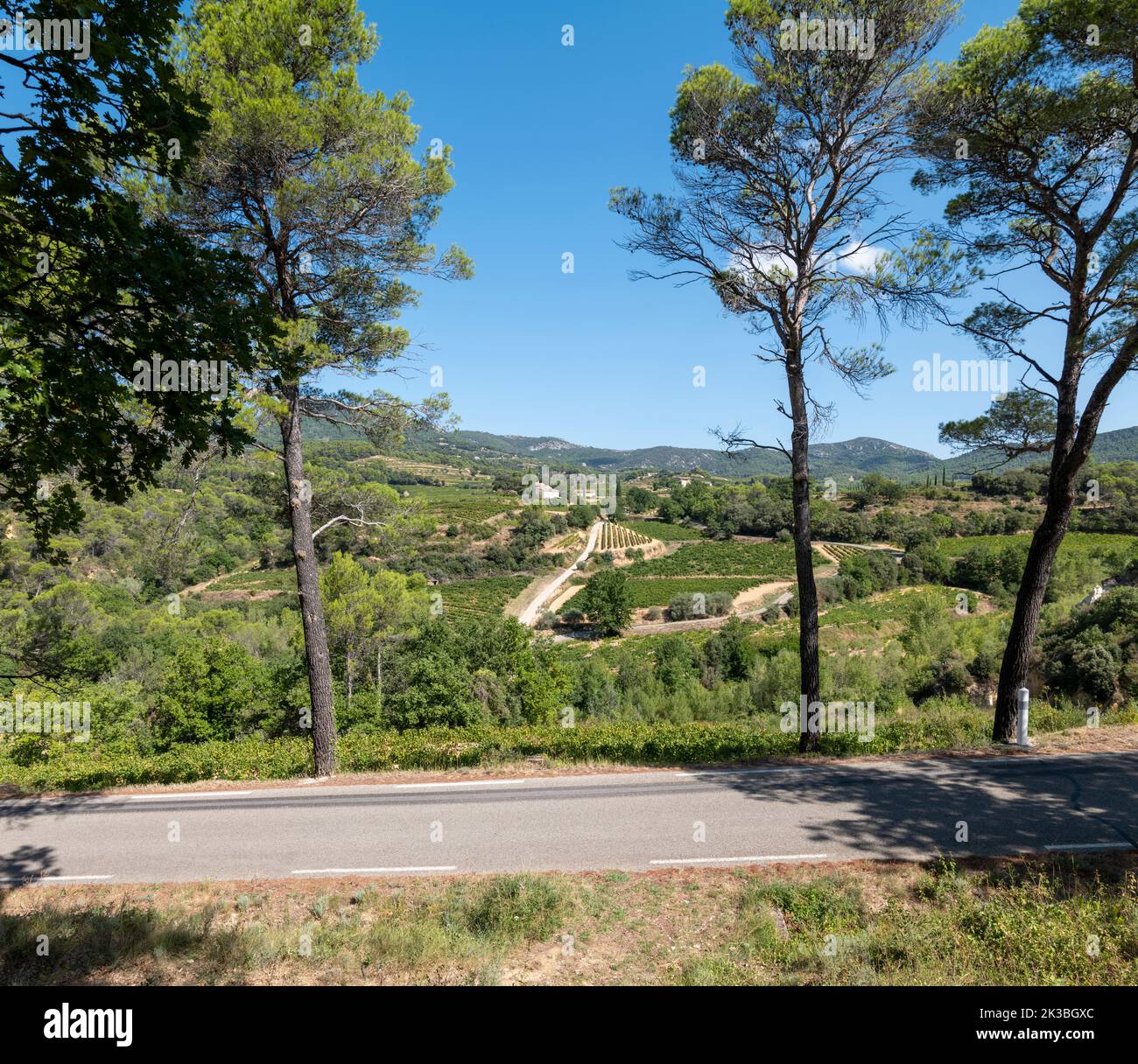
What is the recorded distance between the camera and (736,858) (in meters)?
6.24

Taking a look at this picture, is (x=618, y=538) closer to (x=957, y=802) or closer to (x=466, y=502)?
(x=466, y=502)

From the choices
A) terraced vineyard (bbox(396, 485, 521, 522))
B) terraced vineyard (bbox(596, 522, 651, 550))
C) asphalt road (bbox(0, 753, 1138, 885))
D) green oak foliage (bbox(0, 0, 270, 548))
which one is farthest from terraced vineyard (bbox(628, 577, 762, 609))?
green oak foliage (bbox(0, 0, 270, 548))

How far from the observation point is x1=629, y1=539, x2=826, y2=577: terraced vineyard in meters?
81.1

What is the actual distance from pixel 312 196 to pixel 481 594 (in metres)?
64.6

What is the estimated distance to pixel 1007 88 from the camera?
8.45 m

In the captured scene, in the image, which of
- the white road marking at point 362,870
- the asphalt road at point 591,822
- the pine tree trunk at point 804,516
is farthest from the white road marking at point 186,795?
the pine tree trunk at point 804,516

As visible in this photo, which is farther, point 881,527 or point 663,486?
point 663,486

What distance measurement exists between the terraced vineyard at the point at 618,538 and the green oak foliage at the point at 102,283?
3753 inches

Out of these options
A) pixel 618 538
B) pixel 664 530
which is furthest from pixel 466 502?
pixel 664 530

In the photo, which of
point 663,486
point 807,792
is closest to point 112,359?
point 807,792

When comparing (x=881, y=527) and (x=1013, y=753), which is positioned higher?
(x=881, y=527)

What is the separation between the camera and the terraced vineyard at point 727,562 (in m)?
81.1
